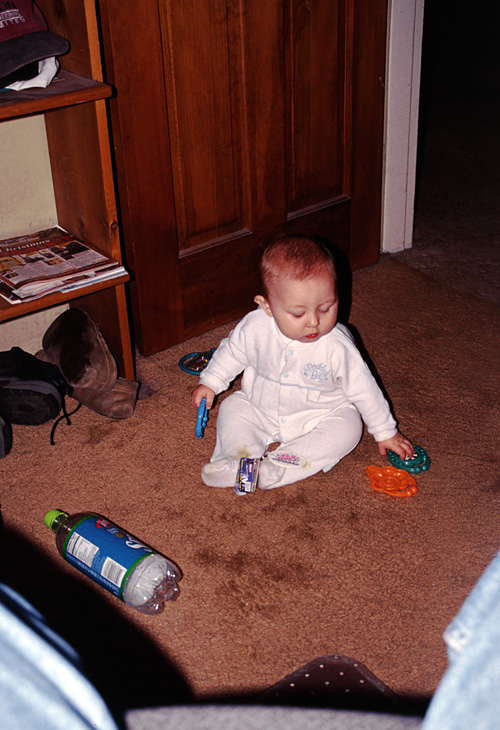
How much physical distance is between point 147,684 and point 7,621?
2.69 ft

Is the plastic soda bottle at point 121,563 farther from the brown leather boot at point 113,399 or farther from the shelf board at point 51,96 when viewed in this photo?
the shelf board at point 51,96

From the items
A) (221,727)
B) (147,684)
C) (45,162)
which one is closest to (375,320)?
(45,162)

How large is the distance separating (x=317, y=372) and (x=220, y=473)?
292 mm

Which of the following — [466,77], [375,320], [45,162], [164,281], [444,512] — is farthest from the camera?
[466,77]

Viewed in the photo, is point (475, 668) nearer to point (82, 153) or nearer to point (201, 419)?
point (201, 419)

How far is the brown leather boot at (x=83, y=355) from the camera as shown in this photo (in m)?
1.87

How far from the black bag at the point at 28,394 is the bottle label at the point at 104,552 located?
416 mm

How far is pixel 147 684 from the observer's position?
1.21 m

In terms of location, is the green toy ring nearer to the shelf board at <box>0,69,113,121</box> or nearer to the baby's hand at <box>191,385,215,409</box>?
the baby's hand at <box>191,385,215,409</box>

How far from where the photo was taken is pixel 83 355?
188cm

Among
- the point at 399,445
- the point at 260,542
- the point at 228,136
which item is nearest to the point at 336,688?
the point at 260,542

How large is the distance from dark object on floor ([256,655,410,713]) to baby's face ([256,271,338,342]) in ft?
2.00

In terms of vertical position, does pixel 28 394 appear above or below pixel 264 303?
below

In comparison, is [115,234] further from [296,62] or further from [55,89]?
[296,62]
